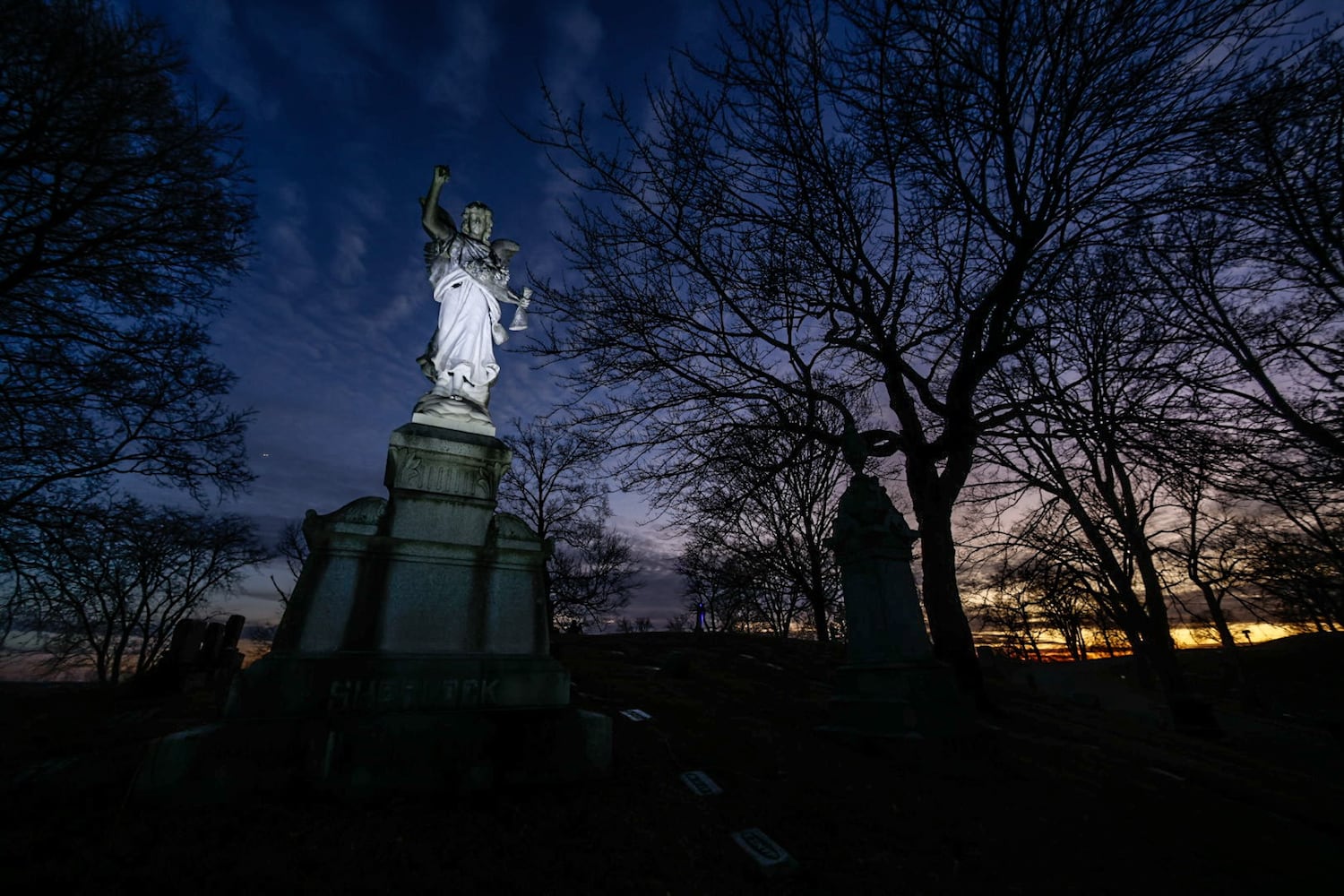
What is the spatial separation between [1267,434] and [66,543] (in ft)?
45.9

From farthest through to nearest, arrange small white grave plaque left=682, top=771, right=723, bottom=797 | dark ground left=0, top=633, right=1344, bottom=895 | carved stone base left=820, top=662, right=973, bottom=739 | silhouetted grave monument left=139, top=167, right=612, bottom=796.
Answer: carved stone base left=820, top=662, right=973, bottom=739, small white grave plaque left=682, top=771, right=723, bottom=797, silhouetted grave monument left=139, top=167, right=612, bottom=796, dark ground left=0, top=633, right=1344, bottom=895

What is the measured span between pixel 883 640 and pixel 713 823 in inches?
139

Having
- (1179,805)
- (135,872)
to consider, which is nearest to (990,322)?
(1179,805)

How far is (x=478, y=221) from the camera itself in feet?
18.0

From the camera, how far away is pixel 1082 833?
3.57 m

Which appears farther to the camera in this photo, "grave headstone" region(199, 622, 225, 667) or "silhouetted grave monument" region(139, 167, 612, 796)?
"grave headstone" region(199, 622, 225, 667)

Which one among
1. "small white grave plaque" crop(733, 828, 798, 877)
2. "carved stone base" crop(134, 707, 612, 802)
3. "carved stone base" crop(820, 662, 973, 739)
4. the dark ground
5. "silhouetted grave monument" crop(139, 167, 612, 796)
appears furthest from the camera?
"carved stone base" crop(820, 662, 973, 739)

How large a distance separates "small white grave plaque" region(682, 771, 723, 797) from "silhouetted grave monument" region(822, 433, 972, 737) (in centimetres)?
230

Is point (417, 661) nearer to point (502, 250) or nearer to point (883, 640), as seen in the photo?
point (502, 250)

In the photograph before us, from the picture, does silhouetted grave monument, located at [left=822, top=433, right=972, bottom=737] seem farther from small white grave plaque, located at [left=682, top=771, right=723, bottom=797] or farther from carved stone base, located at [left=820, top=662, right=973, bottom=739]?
small white grave plaque, located at [left=682, top=771, right=723, bottom=797]

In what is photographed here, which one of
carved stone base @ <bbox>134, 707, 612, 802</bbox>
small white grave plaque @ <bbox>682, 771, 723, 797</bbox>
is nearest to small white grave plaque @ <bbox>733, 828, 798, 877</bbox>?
small white grave plaque @ <bbox>682, 771, 723, 797</bbox>

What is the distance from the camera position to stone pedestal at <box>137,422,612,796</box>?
2.92 m

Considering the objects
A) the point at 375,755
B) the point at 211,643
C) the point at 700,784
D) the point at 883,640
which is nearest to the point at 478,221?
the point at 375,755

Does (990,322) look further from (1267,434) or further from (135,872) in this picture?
(135,872)
